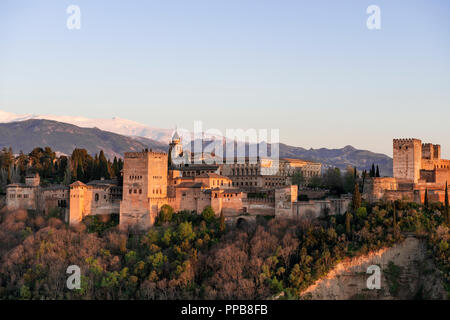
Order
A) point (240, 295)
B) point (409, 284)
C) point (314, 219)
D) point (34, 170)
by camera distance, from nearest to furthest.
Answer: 1. point (240, 295)
2. point (409, 284)
3. point (314, 219)
4. point (34, 170)

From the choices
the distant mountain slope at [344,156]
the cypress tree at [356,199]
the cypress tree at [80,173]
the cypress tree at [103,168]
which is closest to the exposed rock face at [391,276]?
the cypress tree at [356,199]

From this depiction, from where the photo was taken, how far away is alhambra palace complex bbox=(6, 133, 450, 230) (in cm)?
5056

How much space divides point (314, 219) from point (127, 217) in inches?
528

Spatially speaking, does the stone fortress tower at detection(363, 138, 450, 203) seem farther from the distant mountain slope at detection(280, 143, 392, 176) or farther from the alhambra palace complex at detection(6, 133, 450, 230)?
the distant mountain slope at detection(280, 143, 392, 176)

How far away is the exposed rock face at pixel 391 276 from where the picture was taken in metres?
45.1

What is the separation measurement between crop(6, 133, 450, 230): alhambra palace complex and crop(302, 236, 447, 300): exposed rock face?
4.89 m

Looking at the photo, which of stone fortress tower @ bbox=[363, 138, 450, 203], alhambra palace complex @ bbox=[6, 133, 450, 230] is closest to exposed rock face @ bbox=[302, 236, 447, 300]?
stone fortress tower @ bbox=[363, 138, 450, 203]

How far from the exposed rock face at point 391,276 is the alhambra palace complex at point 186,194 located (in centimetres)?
489

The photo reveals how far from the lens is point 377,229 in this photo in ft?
154

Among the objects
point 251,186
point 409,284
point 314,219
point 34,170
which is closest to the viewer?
point 409,284

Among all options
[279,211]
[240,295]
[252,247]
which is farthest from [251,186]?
[240,295]

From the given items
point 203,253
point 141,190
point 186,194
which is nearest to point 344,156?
point 186,194

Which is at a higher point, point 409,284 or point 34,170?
point 34,170

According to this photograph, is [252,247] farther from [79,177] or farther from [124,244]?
[79,177]
